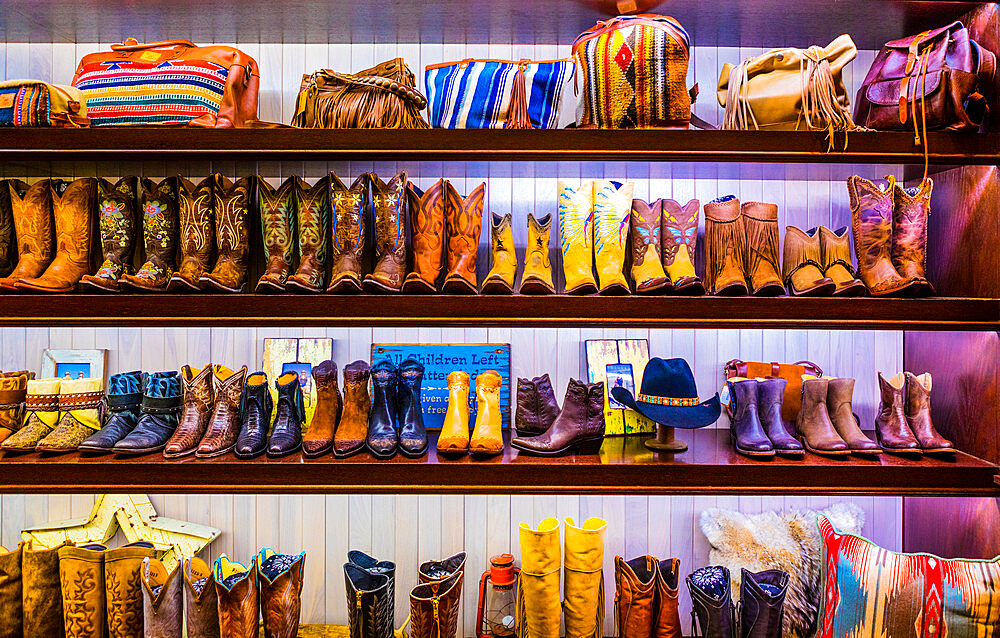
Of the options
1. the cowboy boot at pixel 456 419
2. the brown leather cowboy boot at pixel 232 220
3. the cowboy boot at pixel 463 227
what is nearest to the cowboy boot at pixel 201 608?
the cowboy boot at pixel 456 419

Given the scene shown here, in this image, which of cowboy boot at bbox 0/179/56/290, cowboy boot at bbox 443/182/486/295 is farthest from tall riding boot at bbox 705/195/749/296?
cowboy boot at bbox 0/179/56/290

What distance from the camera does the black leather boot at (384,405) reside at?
207 cm

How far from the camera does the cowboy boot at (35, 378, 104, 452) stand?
203cm

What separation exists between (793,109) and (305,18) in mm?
1617

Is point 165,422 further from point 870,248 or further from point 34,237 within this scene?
point 870,248

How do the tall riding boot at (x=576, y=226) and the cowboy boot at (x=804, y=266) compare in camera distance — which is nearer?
the cowboy boot at (x=804, y=266)

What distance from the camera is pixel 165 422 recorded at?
2123 mm

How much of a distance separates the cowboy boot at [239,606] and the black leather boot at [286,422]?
0.37 metres

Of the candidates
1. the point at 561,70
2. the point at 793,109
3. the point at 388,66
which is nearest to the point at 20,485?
the point at 388,66

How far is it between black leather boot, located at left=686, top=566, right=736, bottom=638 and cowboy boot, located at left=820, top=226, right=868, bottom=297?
98 cm

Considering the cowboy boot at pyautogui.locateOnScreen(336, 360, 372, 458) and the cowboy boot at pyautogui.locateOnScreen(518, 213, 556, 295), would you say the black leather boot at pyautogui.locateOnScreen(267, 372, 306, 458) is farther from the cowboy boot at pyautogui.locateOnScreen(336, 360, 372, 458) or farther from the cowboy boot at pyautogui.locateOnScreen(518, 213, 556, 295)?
the cowboy boot at pyautogui.locateOnScreen(518, 213, 556, 295)

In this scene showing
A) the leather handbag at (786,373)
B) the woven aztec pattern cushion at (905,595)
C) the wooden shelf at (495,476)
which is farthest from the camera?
the leather handbag at (786,373)

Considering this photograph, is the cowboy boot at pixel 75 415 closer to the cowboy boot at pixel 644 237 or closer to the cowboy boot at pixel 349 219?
the cowboy boot at pixel 349 219

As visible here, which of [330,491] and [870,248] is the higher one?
[870,248]
